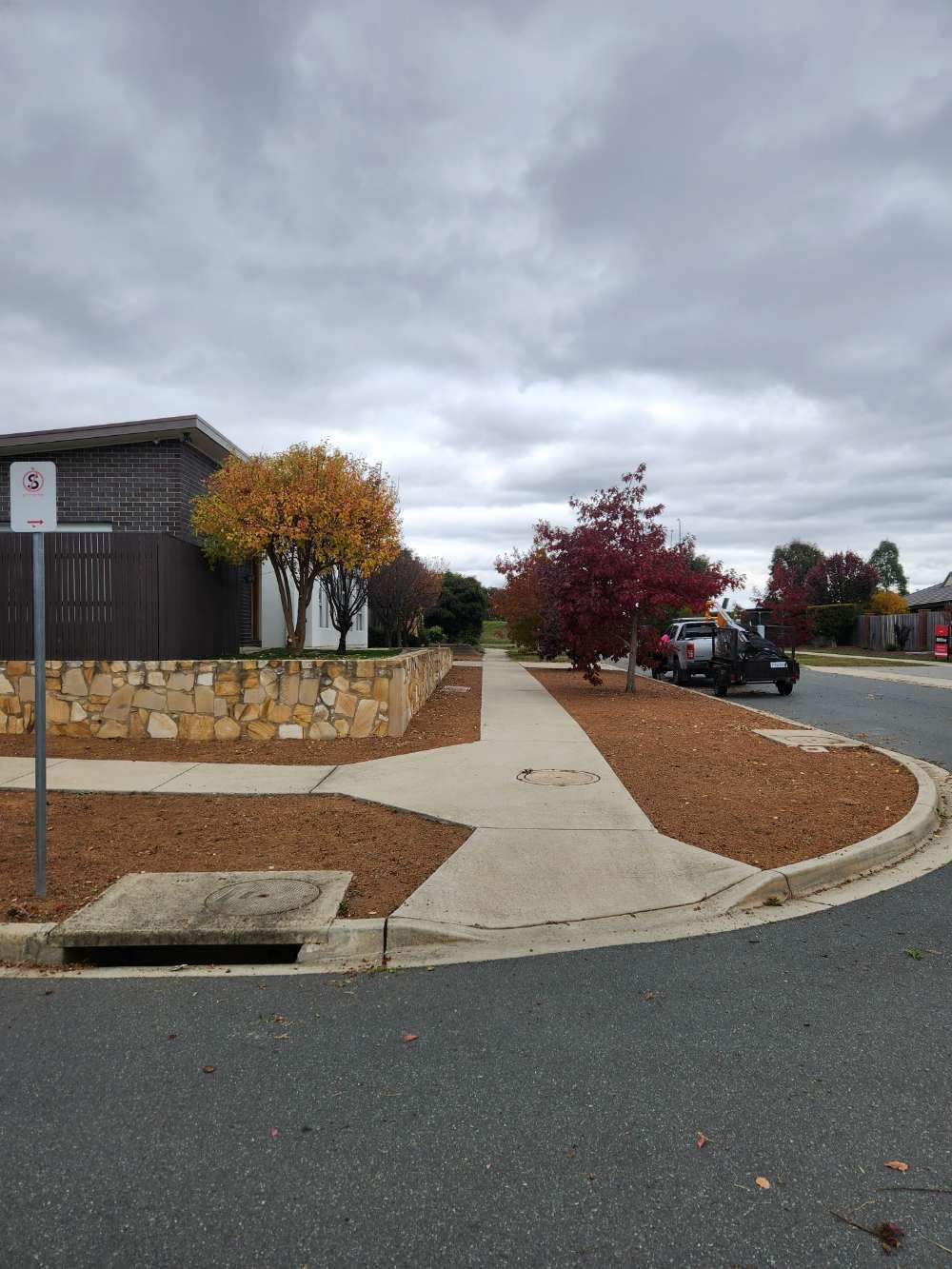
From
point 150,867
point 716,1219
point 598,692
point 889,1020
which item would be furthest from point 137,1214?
point 598,692

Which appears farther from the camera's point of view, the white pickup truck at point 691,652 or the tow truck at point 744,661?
the white pickup truck at point 691,652

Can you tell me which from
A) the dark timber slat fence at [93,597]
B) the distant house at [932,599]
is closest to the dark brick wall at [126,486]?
the dark timber slat fence at [93,597]

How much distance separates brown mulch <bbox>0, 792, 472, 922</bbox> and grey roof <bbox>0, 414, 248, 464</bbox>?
8289 mm

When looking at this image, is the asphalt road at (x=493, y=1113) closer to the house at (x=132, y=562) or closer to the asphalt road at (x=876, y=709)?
the house at (x=132, y=562)

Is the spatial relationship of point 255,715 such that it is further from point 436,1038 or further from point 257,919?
point 436,1038

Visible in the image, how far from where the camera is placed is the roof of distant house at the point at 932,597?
53.3 m

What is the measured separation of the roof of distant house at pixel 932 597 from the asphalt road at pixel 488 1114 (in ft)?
175

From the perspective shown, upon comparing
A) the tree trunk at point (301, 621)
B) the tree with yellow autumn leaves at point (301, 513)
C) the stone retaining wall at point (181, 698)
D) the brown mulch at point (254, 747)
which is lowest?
the brown mulch at point (254, 747)

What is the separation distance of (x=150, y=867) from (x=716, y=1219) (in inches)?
168

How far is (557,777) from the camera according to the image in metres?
8.59

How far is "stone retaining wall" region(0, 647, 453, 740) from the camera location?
10742 millimetres

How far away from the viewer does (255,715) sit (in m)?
10.8

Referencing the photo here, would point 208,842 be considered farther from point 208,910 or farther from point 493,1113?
point 493,1113

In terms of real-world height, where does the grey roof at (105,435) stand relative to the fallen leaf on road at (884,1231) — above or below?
above
